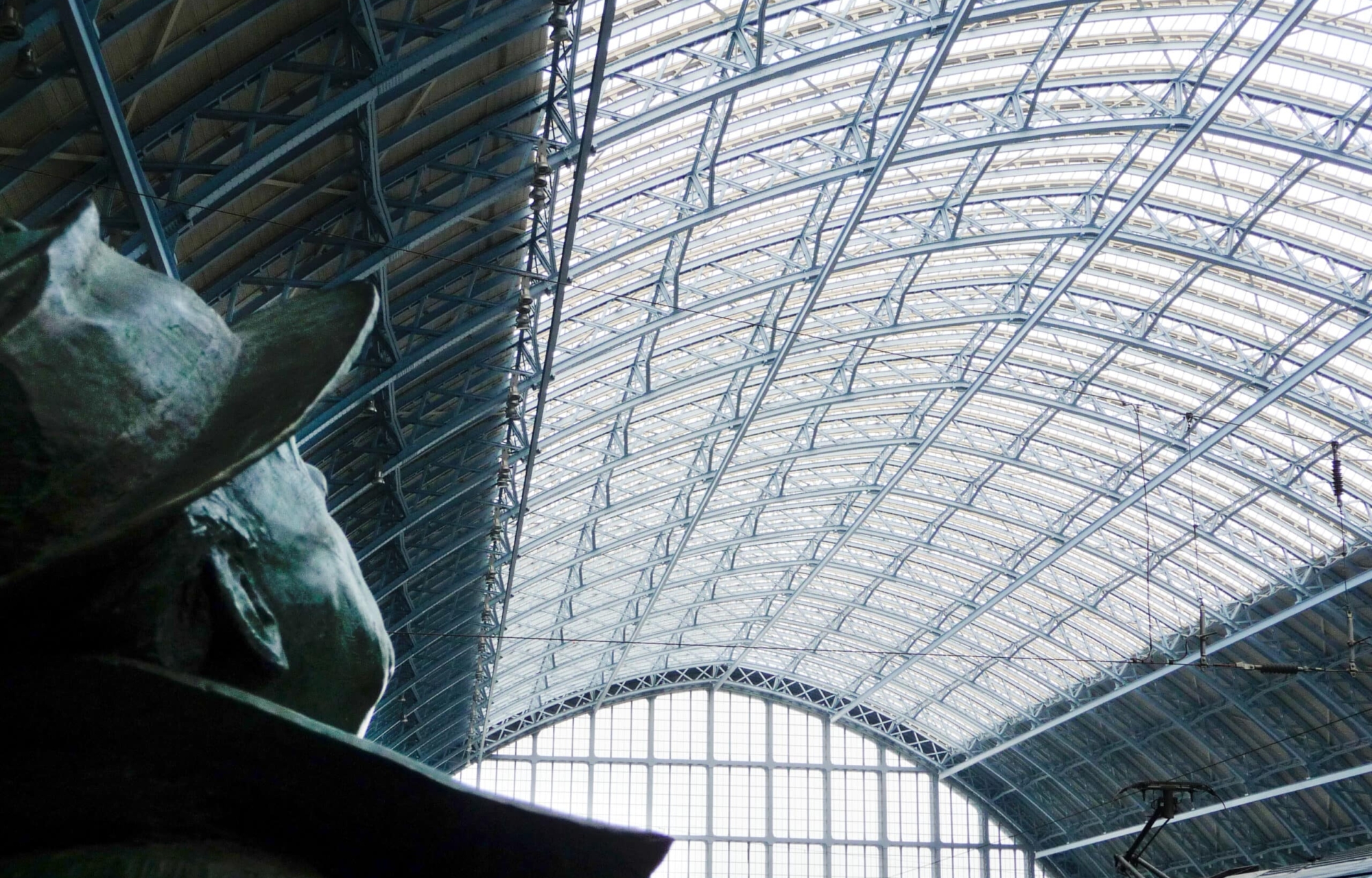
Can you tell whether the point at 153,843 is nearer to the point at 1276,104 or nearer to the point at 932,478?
the point at 1276,104

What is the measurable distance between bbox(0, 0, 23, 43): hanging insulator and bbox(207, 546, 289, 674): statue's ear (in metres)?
9.84

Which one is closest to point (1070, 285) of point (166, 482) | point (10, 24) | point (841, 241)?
point (841, 241)

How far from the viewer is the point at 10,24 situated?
9992 mm

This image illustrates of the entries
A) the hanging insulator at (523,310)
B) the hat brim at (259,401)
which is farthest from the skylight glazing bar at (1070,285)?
the hat brim at (259,401)

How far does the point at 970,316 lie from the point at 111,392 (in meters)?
28.9

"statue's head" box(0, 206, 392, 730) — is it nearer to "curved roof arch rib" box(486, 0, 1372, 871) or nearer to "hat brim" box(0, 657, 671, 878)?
"hat brim" box(0, 657, 671, 878)

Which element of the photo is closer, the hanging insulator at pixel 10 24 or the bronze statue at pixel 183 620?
the bronze statue at pixel 183 620

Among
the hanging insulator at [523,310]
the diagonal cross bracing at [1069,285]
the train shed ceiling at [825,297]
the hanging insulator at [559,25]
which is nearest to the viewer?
the hanging insulator at [559,25]

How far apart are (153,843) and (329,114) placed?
521 inches

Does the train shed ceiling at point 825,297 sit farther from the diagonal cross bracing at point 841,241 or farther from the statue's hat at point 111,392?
the statue's hat at point 111,392

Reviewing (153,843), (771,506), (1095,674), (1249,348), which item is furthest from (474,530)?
(153,843)

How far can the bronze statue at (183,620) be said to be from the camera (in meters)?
1.46

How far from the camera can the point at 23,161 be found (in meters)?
12.4

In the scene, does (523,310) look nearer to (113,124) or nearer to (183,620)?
(113,124)
